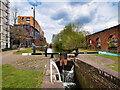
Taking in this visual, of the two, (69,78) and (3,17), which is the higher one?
(3,17)

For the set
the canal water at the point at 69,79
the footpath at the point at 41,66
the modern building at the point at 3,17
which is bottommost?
the canal water at the point at 69,79

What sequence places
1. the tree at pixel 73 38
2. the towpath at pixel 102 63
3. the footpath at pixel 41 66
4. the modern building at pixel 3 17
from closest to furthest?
the modern building at pixel 3 17
the footpath at pixel 41 66
the towpath at pixel 102 63
the tree at pixel 73 38

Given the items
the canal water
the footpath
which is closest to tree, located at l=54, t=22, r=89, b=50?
the canal water

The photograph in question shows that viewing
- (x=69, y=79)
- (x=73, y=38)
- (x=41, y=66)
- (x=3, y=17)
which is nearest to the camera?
(x=3, y=17)

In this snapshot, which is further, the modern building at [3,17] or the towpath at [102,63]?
the towpath at [102,63]

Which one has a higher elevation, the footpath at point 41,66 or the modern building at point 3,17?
the modern building at point 3,17

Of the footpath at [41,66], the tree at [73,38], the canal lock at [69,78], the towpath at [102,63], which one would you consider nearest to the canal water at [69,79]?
the canal lock at [69,78]

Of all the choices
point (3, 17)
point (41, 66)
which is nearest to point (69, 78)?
point (41, 66)

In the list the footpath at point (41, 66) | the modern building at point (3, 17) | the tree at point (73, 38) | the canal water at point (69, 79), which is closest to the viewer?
the modern building at point (3, 17)

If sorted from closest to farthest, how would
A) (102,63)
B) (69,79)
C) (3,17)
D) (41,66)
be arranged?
(3,17), (41,66), (102,63), (69,79)

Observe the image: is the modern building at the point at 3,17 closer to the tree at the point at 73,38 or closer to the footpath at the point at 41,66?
the footpath at the point at 41,66

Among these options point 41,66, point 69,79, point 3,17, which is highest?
point 3,17

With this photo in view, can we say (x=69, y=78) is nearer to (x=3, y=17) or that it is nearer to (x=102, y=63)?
(x=102, y=63)

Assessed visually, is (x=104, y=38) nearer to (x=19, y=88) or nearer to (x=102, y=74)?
(x=102, y=74)
